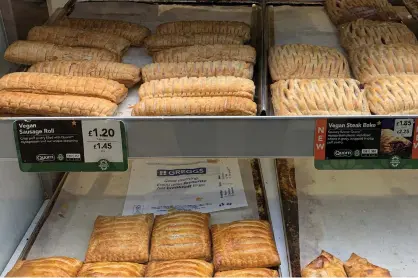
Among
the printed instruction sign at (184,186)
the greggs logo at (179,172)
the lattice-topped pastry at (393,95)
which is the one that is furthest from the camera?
the greggs logo at (179,172)

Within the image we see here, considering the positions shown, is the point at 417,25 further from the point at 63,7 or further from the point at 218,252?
the point at 63,7

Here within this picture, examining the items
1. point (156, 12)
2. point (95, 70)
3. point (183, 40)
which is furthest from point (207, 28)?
point (95, 70)

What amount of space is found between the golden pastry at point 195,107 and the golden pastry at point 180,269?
1.35ft

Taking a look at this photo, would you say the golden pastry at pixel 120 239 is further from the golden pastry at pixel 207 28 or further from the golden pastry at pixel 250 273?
the golden pastry at pixel 207 28

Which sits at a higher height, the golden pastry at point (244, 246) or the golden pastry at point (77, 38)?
the golden pastry at point (77, 38)

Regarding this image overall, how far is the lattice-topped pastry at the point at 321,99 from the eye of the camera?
4.23 ft

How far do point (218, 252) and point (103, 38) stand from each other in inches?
32.2

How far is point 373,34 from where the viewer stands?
179 cm

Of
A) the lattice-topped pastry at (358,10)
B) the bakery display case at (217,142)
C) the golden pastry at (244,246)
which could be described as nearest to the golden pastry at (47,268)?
the bakery display case at (217,142)

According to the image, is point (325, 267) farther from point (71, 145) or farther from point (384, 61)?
point (71, 145)

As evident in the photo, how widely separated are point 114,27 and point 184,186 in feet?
2.06

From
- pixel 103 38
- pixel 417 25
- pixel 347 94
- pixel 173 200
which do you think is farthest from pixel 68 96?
pixel 417 25

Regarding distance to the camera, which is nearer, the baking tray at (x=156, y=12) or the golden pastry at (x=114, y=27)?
the golden pastry at (x=114, y=27)

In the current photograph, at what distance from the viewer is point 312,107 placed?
1.30 meters
